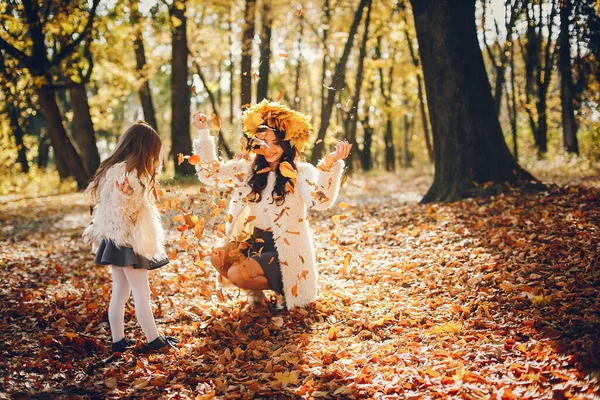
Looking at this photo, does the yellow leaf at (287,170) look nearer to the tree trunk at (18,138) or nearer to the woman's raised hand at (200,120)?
the woman's raised hand at (200,120)

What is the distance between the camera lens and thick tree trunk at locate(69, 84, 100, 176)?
52.7 feet

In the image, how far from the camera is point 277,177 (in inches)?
174

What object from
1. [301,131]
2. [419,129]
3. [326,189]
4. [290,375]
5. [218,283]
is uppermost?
[419,129]

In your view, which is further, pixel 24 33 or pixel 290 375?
pixel 24 33

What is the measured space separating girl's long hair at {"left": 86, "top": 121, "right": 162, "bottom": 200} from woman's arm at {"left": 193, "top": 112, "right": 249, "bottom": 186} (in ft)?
2.25

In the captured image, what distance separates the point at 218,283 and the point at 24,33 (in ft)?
34.8

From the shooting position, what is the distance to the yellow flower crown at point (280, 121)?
14.0 ft

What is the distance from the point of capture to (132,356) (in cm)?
370

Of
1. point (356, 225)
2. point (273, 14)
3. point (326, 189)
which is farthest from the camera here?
point (273, 14)

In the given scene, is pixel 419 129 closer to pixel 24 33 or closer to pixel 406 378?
pixel 24 33

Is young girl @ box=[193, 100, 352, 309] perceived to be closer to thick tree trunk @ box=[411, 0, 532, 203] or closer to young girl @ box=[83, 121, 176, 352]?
young girl @ box=[83, 121, 176, 352]

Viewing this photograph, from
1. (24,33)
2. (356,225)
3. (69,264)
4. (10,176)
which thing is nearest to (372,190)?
(356,225)

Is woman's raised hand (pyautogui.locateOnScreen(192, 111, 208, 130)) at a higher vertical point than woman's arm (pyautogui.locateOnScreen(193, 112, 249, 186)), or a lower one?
higher

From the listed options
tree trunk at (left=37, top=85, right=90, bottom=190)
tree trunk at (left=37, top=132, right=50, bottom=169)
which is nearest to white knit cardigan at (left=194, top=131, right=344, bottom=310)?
tree trunk at (left=37, top=85, right=90, bottom=190)
